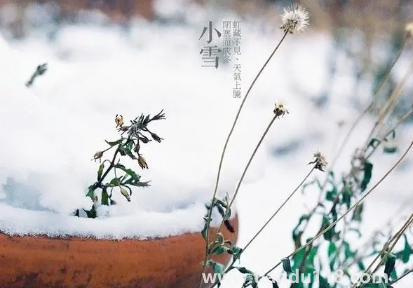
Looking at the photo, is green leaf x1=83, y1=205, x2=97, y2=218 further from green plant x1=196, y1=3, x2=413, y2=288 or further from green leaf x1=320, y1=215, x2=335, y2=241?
green leaf x1=320, y1=215, x2=335, y2=241

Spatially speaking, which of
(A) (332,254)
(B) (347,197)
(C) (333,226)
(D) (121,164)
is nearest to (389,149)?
(B) (347,197)

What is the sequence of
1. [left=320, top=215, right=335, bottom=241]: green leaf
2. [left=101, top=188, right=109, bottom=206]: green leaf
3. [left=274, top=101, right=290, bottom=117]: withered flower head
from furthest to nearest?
[left=320, top=215, right=335, bottom=241]: green leaf → [left=101, top=188, right=109, bottom=206]: green leaf → [left=274, top=101, right=290, bottom=117]: withered flower head

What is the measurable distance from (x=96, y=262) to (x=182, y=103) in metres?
0.40

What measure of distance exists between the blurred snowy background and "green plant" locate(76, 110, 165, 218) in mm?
29

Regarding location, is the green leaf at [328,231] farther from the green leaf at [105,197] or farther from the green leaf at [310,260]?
the green leaf at [105,197]

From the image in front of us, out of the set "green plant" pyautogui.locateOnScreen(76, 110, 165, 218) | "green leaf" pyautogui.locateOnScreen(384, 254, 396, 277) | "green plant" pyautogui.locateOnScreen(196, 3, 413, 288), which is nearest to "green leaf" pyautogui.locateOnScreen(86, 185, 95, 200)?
"green plant" pyautogui.locateOnScreen(76, 110, 165, 218)

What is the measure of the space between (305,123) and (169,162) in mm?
2557

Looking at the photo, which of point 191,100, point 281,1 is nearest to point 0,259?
point 191,100

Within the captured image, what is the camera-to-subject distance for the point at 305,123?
3545 mm

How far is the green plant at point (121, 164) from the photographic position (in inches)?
33.5

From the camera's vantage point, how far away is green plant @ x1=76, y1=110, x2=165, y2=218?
851 millimetres

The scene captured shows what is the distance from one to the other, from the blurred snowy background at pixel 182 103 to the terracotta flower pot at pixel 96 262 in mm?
33

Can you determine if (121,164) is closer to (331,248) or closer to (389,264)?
(389,264)

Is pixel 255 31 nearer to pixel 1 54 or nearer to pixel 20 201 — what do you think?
pixel 1 54
